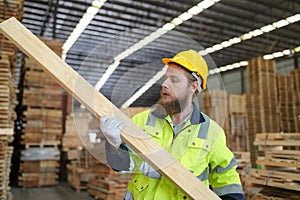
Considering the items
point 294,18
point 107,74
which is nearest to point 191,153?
point 107,74

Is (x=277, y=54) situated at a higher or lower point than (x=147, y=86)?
higher

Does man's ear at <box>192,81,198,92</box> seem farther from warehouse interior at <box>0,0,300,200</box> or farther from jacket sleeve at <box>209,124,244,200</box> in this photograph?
jacket sleeve at <box>209,124,244,200</box>

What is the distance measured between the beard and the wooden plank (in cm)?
18

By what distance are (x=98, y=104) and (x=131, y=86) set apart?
22cm

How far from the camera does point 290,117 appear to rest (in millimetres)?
10883

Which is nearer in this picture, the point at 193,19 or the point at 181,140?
the point at 181,140

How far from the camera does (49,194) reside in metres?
8.13

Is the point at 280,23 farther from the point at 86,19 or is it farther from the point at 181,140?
the point at 181,140

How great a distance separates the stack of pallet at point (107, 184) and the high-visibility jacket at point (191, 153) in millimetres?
5323

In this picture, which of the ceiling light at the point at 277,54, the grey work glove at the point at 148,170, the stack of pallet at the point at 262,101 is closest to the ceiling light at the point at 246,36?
the ceiling light at the point at 277,54

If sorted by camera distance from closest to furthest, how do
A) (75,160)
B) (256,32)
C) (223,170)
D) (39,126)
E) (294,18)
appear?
(223,170) < (39,126) < (75,160) < (294,18) < (256,32)

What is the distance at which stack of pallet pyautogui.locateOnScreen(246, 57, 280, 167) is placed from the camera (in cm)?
1060

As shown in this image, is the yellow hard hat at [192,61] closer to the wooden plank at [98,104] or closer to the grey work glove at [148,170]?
the wooden plank at [98,104]

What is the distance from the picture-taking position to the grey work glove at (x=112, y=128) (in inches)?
53.8
